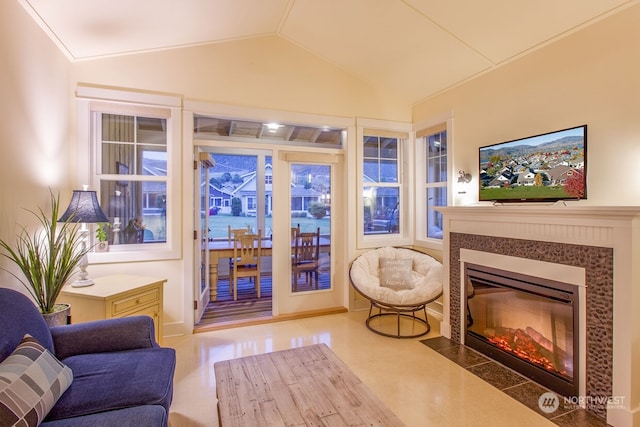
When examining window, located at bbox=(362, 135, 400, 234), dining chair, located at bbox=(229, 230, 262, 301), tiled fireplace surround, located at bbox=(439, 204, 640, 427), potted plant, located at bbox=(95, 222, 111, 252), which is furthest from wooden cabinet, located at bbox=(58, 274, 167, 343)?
tiled fireplace surround, located at bbox=(439, 204, 640, 427)

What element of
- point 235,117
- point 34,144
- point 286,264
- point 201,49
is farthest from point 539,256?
point 34,144

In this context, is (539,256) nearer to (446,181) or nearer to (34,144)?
(446,181)

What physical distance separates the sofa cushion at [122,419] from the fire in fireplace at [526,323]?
8.50 feet

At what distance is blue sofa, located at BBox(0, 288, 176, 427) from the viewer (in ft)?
4.56

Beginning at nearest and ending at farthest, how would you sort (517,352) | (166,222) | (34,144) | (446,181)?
(34,144) < (517,352) < (166,222) < (446,181)

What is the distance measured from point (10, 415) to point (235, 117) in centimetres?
296

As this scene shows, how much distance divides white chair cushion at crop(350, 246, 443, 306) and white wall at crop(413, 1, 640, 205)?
4.88 feet

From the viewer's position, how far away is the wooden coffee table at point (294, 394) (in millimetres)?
1524

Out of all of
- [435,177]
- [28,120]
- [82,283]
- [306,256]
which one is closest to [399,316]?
[306,256]

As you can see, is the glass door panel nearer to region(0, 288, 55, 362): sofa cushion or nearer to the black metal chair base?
the black metal chair base

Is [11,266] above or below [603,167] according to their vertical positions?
below

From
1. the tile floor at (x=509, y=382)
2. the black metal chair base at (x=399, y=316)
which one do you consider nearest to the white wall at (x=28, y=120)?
the black metal chair base at (x=399, y=316)

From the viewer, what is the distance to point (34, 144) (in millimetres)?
2445

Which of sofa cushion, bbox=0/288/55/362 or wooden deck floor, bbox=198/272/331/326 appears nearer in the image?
sofa cushion, bbox=0/288/55/362
